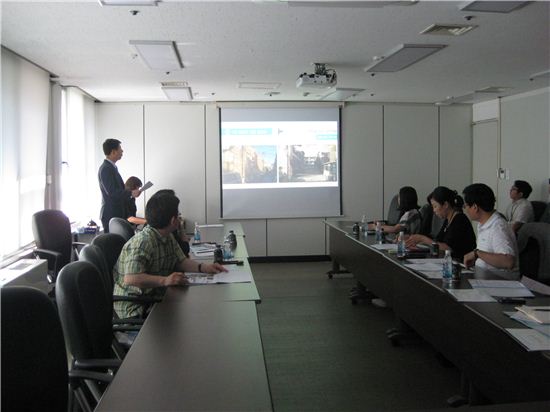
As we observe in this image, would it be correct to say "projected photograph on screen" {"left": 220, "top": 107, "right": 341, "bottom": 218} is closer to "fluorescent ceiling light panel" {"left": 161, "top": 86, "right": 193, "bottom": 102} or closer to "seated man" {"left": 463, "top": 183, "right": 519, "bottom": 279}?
"fluorescent ceiling light panel" {"left": 161, "top": 86, "right": 193, "bottom": 102}

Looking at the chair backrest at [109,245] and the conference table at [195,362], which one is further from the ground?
the chair backrest at [109,245]

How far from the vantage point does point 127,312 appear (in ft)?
9.11

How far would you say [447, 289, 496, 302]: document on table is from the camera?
8.23 ft

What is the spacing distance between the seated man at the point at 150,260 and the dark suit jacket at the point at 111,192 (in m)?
2.72

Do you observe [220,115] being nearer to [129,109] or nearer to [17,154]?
[129,109]

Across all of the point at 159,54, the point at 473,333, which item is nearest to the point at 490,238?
the point at 473,333

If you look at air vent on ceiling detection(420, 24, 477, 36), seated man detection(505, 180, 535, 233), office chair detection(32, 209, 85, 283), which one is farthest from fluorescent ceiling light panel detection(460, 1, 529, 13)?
office chair detection(32, 209, 85, 283)

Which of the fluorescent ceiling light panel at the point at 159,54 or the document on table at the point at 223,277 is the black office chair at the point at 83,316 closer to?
the document on table at the point at 223,277

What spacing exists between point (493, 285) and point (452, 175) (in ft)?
20.6

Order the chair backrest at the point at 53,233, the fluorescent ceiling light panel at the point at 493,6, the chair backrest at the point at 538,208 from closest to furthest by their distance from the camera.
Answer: the fluorescent ceiling light panel at the point at 493,6
the chair backrest at the point at 53,233
the chair backrest at the point at 538,208

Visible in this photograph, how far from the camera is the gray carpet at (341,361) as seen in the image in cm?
312

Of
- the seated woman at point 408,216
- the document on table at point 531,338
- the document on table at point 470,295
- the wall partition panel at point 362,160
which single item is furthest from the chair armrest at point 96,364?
the wall partition panel at point 362,160

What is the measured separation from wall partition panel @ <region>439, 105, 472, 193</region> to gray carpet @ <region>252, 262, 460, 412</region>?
3957 millimetres

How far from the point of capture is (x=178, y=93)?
6.87 m
